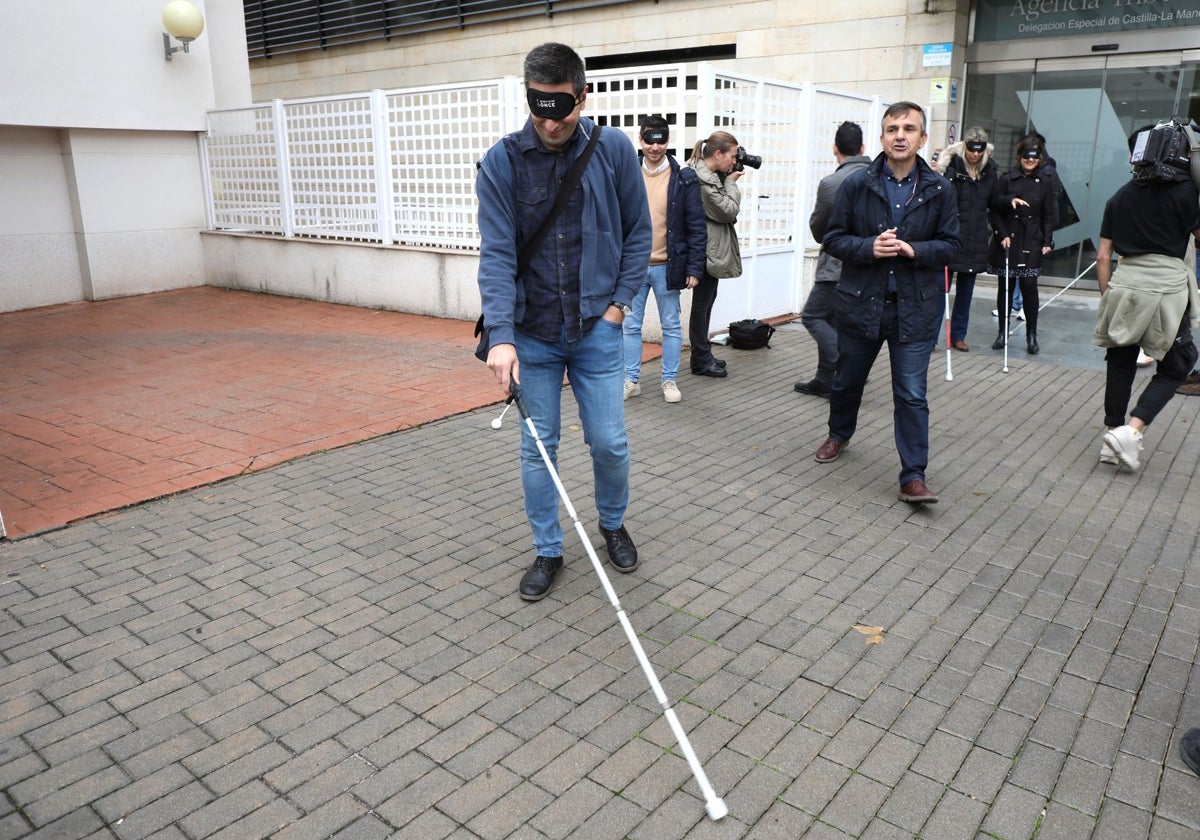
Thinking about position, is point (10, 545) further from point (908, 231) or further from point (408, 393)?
point (908, 231)

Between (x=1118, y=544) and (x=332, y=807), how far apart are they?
385cm

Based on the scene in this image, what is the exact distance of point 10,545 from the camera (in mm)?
4527

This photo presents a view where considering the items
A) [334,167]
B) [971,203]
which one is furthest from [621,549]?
[334,167]

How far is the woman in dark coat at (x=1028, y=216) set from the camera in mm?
8680

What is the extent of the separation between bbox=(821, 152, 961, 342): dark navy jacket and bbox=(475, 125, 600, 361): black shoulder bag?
1.87m

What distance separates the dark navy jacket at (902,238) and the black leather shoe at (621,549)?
1.84 metres

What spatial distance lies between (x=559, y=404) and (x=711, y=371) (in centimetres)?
396

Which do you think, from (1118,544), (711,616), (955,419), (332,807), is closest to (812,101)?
(955,419)

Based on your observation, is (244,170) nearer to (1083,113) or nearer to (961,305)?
(961,305)

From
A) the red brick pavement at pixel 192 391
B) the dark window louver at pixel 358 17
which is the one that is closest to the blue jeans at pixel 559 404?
the red brick pavement at pixel 192 391

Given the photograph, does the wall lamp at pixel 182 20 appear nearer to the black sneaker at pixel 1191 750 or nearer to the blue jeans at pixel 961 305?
the blue jeans at pixel 961 305

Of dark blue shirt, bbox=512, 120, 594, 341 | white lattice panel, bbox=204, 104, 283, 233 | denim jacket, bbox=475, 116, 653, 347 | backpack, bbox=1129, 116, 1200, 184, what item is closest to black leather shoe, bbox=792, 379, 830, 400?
backpack, bbox=1129, 116, 1200, 184

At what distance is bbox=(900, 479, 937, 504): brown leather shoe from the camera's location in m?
4.89

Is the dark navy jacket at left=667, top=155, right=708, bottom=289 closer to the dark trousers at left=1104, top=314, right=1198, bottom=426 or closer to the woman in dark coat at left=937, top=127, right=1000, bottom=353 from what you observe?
the dark trousers at left=1104, top=314, right=1198, bottom=426
